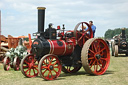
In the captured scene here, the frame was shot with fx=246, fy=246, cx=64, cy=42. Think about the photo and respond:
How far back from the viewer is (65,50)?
824 cm

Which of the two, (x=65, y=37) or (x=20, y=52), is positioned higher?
(x=65, y=37)

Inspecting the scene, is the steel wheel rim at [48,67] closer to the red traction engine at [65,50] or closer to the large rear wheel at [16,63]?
the red traction engine at [65,50]

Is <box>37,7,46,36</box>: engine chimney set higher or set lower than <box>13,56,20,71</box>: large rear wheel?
higher

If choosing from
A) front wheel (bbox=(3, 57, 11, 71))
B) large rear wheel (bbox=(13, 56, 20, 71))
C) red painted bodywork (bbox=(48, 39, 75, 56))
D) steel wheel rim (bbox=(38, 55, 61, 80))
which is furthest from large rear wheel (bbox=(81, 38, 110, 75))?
front wheel (bbox=(3, 57, 11, 71))

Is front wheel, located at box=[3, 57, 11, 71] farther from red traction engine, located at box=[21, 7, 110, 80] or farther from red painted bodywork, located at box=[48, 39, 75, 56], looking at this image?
red painted bodywork, located at box=[48, 39, 75, 56]

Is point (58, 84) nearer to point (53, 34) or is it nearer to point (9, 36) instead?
point (53, 34)

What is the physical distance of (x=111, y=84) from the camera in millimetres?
6543

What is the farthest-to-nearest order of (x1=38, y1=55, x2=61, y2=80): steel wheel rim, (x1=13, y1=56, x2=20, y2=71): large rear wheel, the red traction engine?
(x1=13, y1=56, x2=20, y2=71): large rear wheel < the red traction engine < (x1=38, y1=55, x2=61, y2=80): steel wheel rim

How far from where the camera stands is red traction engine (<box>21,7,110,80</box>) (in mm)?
7805

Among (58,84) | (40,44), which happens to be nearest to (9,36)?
(40,44)

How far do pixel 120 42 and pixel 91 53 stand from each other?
1012cm

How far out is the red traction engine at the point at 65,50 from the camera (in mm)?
7805

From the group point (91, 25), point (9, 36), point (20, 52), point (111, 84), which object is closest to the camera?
point (111, 84)

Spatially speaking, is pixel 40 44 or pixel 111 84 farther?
pixel 40 44
